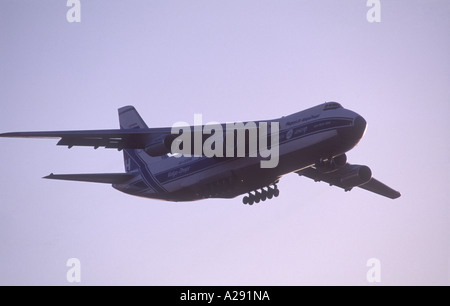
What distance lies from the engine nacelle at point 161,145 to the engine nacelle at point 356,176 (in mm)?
7974

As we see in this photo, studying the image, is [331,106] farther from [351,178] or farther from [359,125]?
[351,178]

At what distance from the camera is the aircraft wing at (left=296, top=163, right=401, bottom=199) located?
3362cm

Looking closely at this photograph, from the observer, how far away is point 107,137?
97.7 ft

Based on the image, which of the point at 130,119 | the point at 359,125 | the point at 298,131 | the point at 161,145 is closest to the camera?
the point at 359,125

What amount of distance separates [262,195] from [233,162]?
7.63 ft

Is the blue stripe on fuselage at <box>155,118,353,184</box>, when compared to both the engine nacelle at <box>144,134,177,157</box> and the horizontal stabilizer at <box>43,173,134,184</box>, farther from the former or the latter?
the horizontal stabilizer at <box>43,173,134,184</box>

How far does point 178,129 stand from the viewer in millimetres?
29922

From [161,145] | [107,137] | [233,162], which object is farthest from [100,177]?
[233,162]

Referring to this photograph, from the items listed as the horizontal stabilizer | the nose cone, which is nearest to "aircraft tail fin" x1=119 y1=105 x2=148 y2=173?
the horizontal stabilizer

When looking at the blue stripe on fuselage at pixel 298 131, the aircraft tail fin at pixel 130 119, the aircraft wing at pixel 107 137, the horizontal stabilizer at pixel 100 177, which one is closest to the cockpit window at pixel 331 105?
the blue stripe on fuselage at pixel 298 131

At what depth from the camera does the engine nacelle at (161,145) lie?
29656 millimetres
